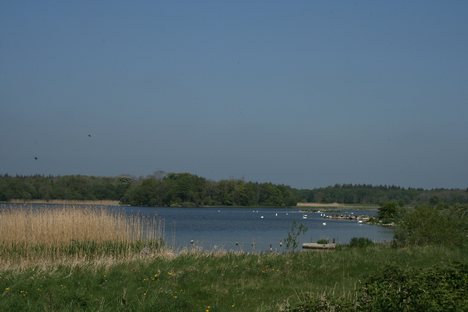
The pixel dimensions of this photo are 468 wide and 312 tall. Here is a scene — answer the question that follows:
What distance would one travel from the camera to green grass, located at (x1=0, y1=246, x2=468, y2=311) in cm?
954

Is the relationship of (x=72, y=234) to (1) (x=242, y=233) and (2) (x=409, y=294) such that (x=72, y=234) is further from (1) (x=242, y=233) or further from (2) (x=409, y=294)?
(1) (x=242, y=233)

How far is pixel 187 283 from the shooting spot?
11.8 metres

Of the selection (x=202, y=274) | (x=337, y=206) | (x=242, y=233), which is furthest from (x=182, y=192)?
(x=202, y=274)

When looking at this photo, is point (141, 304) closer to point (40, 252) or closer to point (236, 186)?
point (40, 252)

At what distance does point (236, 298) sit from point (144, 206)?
61193 millimetres

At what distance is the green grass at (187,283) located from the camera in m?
9.54

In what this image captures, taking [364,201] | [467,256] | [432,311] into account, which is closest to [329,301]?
[432,311]

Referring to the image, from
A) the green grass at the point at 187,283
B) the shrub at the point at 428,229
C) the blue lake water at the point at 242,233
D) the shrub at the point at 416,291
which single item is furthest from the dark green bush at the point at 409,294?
the shrub at the point at 428,229

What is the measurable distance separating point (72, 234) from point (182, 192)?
6969 cm

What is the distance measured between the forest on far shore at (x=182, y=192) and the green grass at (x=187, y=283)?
16.1 metres

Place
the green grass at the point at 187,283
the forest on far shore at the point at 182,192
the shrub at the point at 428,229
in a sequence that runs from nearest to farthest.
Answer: the green grass at the point at 187,283 < the shrub at the point at 428,229 < the forest on far shore at the point at 182,192

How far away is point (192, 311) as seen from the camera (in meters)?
9.49

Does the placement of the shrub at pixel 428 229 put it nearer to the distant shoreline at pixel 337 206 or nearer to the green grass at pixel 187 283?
the green grass at pixel 187 283

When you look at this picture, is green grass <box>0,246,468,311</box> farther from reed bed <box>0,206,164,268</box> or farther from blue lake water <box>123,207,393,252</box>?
blue lake water <box>123,207,393,252</box>
